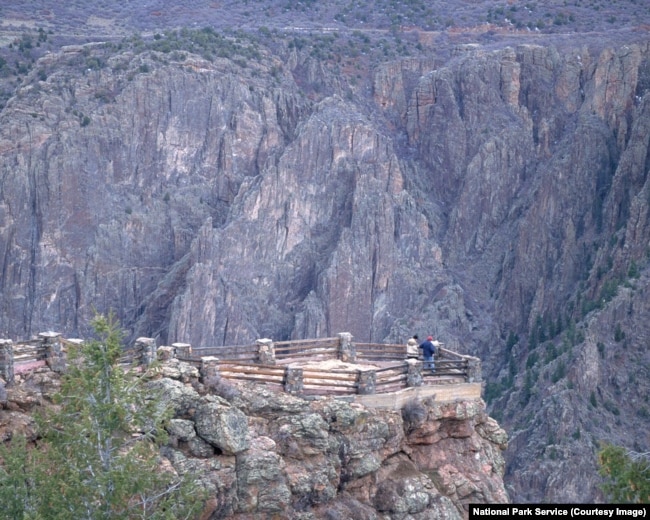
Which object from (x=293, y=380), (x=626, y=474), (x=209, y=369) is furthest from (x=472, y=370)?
(x=626, y=474)

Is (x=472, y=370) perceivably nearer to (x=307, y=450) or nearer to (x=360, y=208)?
(x=307, y=450)

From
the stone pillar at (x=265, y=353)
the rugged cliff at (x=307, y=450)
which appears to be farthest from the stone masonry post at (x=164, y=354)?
the stone pillar at (x=265, y=353)

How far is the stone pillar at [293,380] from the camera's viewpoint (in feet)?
131

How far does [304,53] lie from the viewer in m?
156

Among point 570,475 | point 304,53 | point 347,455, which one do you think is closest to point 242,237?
point 304,53

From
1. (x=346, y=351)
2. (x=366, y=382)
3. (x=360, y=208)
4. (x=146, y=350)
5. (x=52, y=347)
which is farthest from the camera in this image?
(x=360, y=208)

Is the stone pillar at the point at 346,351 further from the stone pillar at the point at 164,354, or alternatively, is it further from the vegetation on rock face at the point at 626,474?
the vegetation on rock face at the point at 626,474

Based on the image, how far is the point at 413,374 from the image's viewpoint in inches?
1645

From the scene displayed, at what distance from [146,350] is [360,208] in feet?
335

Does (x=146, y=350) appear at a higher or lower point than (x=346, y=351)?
higher

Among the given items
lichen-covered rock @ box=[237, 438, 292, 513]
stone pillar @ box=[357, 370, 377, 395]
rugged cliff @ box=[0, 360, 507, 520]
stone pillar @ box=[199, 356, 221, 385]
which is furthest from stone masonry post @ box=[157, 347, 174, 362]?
stone pillar @ box=[357, 370, 377, 395]

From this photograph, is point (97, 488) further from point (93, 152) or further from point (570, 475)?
point (93, 152)

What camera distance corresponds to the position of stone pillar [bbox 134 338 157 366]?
4088 centimetres

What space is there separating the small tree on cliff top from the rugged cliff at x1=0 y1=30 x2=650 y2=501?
89.9 metres
